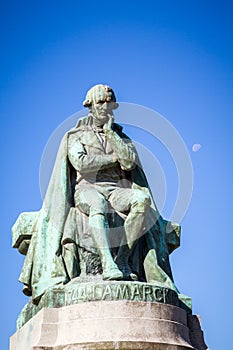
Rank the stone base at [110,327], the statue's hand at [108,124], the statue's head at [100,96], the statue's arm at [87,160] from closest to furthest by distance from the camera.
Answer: the stone base at [110,327] < the statue's arm at [87,160] < the statue's hand at [108,124] < the statue's head at [100,96]

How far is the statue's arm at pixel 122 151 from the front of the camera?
12.0 m

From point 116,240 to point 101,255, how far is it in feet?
1.80

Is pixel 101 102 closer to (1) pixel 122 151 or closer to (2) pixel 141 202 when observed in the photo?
(1) pixel 122 151

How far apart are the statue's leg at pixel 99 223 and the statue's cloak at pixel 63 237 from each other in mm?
331

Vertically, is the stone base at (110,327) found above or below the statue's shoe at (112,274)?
below

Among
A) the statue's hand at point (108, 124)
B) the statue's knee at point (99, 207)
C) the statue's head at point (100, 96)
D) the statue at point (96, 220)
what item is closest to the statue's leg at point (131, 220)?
the statue at point (96, 220)

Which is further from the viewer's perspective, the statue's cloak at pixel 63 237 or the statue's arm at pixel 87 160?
the statue's arm at pixel 87 160

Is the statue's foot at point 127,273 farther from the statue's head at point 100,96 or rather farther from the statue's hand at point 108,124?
the statue's head at point 100,96

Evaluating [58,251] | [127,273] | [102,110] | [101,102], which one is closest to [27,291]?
[58,251]

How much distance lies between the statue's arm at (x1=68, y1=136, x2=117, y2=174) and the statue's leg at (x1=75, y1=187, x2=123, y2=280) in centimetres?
38

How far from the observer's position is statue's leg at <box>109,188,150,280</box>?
1135 centimetres

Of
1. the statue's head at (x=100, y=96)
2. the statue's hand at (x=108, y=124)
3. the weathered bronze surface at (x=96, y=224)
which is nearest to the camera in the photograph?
the weathered bronze surface at (x=96, y=224)

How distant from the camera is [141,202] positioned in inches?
447

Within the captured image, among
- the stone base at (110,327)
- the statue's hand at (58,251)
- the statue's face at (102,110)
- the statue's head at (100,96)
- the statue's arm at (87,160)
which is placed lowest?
the stone base at (110,327)
